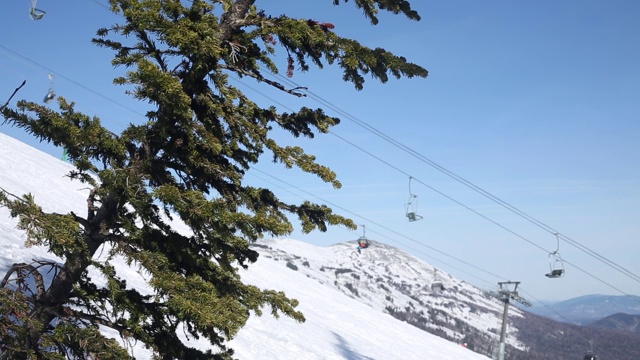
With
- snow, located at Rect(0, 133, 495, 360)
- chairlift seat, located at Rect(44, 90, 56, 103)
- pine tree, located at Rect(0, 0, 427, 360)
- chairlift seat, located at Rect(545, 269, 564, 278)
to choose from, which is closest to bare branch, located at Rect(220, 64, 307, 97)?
pine tree, located at Rect(0, 0, 427, 360)

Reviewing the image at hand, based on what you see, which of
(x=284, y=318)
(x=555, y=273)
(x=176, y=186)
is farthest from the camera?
(x=555, y=273)

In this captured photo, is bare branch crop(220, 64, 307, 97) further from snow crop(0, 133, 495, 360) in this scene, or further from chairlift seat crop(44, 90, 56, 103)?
chairlift seat crop(44, 90, 56, 103)

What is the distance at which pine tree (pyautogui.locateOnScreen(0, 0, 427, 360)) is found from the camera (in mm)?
5555


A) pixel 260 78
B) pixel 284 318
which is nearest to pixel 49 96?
pixel 284 318

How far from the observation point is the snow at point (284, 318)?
17.1 m

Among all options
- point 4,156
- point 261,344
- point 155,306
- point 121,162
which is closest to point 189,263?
point 155,306

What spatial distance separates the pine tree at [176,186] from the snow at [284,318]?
6622mm

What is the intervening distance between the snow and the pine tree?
662 centimetres

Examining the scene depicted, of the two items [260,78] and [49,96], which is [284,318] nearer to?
[49,96]

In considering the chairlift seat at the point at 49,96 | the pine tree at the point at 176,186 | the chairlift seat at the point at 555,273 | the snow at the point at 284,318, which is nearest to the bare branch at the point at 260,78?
the pine tree at the point at 176,186

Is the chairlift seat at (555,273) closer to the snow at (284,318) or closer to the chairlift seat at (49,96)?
the snow at (284,318)

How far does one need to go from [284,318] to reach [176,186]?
773 inches

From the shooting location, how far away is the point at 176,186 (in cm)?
646

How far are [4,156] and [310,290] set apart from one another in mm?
23571
